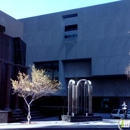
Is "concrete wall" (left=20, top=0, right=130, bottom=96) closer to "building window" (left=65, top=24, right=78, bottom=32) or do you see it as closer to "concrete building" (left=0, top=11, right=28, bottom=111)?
"building window" (left=65, top=24, right=78, bottom=32)

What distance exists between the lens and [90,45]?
185ft

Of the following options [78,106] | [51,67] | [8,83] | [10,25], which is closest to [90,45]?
[51,67]

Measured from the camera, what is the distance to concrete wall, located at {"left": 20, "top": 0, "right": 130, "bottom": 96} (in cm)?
5353

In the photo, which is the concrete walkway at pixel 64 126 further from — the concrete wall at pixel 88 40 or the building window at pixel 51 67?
the building window at pixel 51 67

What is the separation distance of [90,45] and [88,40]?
3.81 ft

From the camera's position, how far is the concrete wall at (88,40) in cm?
5353

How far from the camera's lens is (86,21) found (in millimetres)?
57312

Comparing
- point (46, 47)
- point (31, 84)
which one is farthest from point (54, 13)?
point (31, 84)

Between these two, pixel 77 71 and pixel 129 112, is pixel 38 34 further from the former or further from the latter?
pixel 129 112

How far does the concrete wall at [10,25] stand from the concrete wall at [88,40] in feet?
64.2

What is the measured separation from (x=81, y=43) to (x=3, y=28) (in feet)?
83.3

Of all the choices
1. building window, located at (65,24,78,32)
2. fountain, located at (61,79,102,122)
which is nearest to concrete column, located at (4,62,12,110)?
fountain, located at (61,79,102,122)

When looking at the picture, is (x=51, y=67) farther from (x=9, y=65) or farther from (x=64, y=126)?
(x=64, y=126)

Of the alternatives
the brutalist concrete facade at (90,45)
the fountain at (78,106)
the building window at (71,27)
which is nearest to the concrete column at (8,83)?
the fountain at (78,106)
